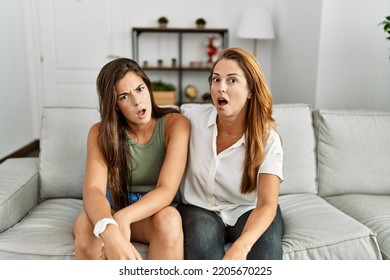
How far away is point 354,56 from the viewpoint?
259cm

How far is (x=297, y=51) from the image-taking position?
3.17 meters

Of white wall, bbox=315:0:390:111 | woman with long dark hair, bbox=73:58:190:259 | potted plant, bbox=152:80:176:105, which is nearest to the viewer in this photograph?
woman with long dark hair, bbox=73:58:190:259

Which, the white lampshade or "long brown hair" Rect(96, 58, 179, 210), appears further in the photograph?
the white lampshade

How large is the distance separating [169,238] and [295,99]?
2.29m

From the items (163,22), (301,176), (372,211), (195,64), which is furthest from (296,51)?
(372,211)

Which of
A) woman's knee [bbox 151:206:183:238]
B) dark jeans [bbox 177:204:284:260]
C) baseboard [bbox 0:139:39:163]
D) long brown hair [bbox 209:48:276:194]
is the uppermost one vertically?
long brown hair [bbox 209:48:276:194]

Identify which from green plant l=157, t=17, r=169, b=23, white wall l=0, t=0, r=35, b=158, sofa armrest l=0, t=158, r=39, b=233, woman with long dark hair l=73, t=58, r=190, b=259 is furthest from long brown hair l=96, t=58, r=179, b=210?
green plant l=157, t=17, r=169, b=23

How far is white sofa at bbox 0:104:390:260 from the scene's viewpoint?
59.0 inches

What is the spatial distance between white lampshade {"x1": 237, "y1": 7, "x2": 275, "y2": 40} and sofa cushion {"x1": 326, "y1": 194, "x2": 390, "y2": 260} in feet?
6.89

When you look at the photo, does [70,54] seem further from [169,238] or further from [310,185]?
[169,238]

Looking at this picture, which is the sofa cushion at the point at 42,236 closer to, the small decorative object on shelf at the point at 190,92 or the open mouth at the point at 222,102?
the open mouth at the point at 222,102

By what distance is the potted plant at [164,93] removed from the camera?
3807 millimetres

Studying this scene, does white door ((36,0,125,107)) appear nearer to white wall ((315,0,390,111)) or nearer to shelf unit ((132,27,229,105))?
shelf unit ((132,27,229,105))

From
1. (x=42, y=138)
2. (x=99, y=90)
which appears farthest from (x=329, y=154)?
(x=42, y=138)
